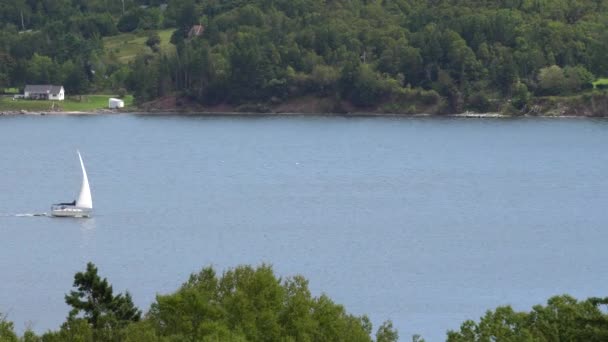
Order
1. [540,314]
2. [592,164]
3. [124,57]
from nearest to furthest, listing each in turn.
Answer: [540,314], [592,164], [124,57]

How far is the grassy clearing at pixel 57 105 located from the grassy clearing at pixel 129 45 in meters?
10.3

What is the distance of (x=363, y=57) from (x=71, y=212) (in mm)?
84858

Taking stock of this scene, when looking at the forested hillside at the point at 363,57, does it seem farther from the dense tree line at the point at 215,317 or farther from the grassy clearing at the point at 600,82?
the dense tree line at the point at 215,317

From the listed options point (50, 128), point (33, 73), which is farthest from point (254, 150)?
point (33, 73)

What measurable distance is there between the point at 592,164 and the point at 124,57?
7797cm

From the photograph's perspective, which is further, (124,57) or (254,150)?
(124,57)

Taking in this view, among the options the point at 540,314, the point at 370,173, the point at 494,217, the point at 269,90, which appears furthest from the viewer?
the point at 269,90

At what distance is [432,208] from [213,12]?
10489 cm

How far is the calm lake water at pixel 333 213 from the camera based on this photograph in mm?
63719

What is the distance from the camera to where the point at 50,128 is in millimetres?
143875

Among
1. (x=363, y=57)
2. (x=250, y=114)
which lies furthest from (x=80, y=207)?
(x=363, y=57)

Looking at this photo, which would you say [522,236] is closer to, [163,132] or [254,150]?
[254,150]

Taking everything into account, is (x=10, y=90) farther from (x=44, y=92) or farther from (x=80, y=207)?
(x=80, y=207)

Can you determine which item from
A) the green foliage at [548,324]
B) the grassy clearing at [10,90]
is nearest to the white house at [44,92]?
the grassy clearing at [10,90]
